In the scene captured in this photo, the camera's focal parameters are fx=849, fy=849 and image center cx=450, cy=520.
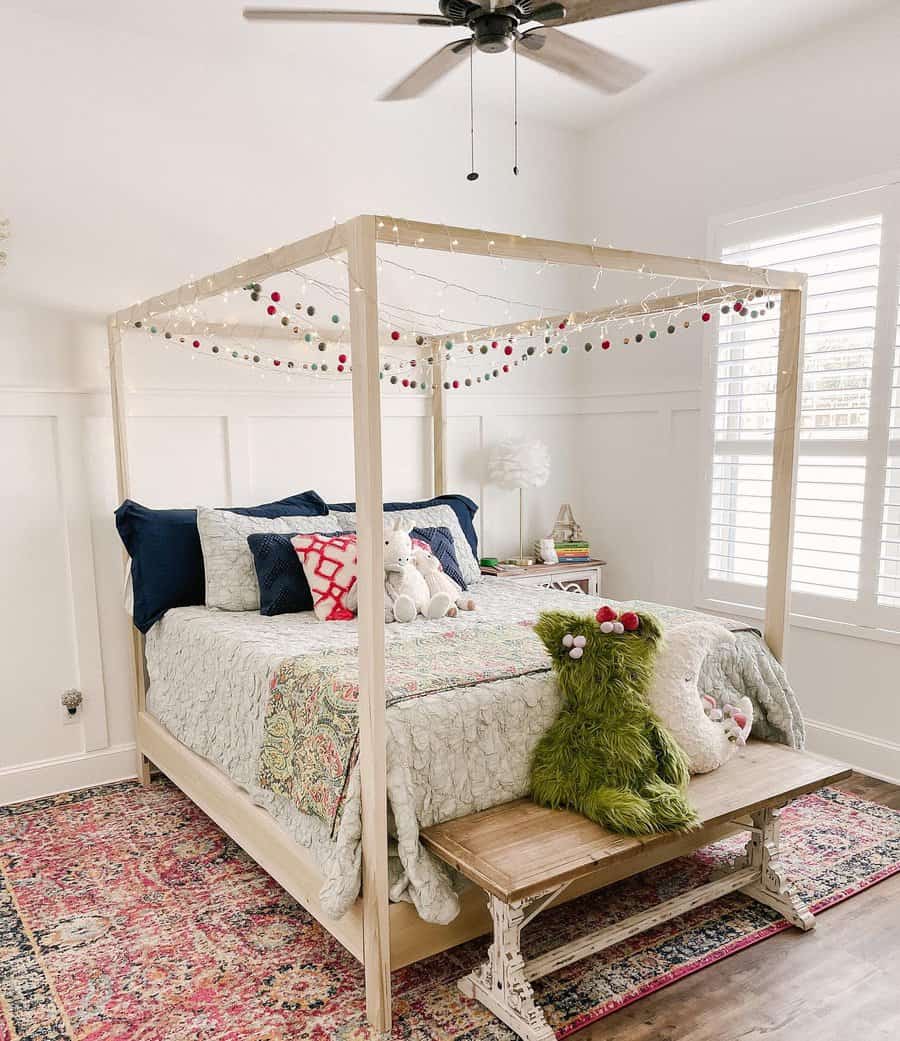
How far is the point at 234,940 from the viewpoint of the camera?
7.66 ft

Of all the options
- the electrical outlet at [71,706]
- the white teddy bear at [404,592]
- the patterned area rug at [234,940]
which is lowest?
the patterned area rug at [234,940]

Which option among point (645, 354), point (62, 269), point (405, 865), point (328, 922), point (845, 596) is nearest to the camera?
point (405, 865)

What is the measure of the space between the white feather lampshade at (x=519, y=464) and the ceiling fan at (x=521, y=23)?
2.01m

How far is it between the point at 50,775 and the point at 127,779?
297 millimetres

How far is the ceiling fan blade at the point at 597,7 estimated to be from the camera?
1999 mm

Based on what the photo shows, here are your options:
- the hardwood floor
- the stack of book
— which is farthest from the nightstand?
the hardwood floor

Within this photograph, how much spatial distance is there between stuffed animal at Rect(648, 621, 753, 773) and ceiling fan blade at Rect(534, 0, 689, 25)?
1.57 metres

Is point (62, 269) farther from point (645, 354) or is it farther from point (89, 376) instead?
point (645, 354)

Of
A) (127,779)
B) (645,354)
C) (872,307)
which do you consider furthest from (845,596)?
(127,779)

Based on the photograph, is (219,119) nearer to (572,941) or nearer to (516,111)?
(516,111)

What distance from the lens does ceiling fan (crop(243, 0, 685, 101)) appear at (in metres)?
2.05

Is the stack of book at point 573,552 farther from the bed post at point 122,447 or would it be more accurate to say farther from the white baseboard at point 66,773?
the white baseboard at point 66,773

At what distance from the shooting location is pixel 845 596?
346cm

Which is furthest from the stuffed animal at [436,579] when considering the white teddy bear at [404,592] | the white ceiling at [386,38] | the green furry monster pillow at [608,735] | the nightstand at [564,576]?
the white ceiling at [386,38]
